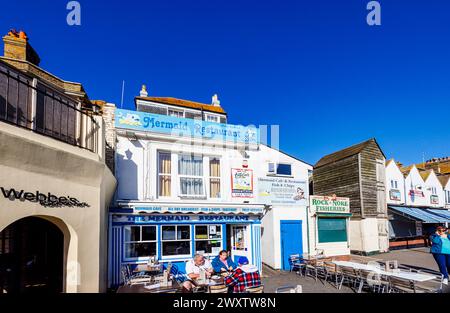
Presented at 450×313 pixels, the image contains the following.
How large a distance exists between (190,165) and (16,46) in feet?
28.5

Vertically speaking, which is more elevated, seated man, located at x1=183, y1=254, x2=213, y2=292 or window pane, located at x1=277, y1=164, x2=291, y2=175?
window pane, located at x1=277, y1=164, x2=291, y2=175

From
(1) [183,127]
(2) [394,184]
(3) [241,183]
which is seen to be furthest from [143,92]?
(2) [394,184]

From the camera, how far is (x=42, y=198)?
203 inches

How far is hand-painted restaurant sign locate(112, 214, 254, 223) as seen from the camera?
10.8 m

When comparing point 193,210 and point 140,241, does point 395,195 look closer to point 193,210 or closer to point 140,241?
point 193,210

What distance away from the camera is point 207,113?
1552 centimetres

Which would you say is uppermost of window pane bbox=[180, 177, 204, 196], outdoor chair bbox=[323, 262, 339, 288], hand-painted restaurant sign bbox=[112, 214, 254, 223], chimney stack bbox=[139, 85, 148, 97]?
chimney stack bbox=[139, 85, 148, 97]

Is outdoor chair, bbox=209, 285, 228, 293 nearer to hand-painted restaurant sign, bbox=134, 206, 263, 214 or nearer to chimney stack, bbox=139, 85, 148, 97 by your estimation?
hand-painted restaurant sign, bbox=134, 206, 263, 214

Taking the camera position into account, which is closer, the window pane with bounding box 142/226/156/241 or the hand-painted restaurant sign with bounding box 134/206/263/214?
the hand-painted restaurant sign with bounding box 134/206/263/214

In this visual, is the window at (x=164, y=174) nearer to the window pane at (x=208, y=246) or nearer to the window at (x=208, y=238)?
the window at (x=208, y=238)

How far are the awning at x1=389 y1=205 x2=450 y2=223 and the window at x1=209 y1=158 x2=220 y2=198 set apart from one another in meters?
15.3

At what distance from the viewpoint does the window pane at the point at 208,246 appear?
12.1 meters

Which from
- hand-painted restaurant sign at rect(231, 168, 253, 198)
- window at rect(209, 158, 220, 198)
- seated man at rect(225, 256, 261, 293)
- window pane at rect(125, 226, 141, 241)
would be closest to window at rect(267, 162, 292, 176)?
hand-painted restaurant sign at rect(231, 168, 253, 198)
